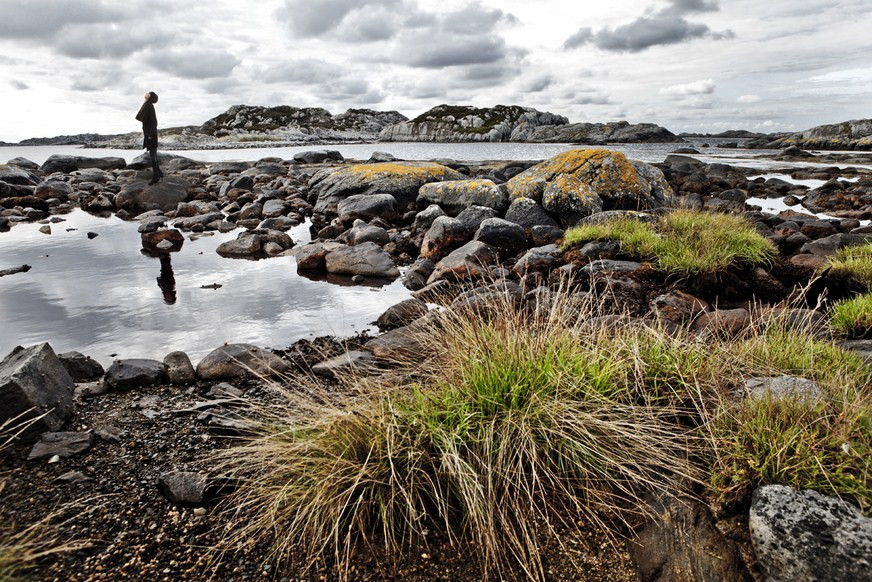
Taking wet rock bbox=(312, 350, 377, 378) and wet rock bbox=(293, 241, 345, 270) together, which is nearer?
wet rock bbox=(312, 350, 377, 378)

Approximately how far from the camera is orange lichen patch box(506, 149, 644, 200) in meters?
12.8

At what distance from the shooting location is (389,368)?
217 inches

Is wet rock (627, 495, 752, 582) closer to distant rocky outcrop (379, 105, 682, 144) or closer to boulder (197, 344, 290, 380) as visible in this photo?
boulder (197, 344, 290, 380)

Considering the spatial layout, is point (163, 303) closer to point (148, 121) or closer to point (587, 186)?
point (587, 186)

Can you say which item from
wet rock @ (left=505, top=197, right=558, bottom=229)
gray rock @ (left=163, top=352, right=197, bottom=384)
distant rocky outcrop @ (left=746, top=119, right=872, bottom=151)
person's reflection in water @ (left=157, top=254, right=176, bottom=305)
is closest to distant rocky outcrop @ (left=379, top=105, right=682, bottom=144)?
distant rocky outcrop @ (left=746, top=119, right=872, bottom=151)

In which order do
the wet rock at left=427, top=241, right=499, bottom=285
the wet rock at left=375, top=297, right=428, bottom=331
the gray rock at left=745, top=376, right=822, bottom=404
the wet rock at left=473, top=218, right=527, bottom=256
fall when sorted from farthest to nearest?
the wet rock at left=473, top=218, right=527, bottom=256 < the wet rock at left=427, top=241, right=499, bottom=285 < the wet rock at left=375, top=297, right=428, bottom=331 < the gray rock at left=745, top=376, right=822, bottom=404

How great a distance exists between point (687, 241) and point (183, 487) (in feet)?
26.4

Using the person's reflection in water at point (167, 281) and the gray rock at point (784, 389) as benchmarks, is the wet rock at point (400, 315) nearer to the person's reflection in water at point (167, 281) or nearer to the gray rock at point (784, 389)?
the person's reflection in water at point (167, 281)

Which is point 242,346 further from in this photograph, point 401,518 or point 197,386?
point 401,518

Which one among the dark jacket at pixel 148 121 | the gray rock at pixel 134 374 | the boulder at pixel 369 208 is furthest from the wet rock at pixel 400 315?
the dark jacket at pixel 148 121

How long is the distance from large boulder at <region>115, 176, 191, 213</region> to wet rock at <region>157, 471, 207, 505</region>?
1782 centimetres

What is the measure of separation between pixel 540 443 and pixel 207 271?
8951mm

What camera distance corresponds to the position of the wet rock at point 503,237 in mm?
10836

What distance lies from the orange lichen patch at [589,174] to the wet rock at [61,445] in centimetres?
Answer: 1141
